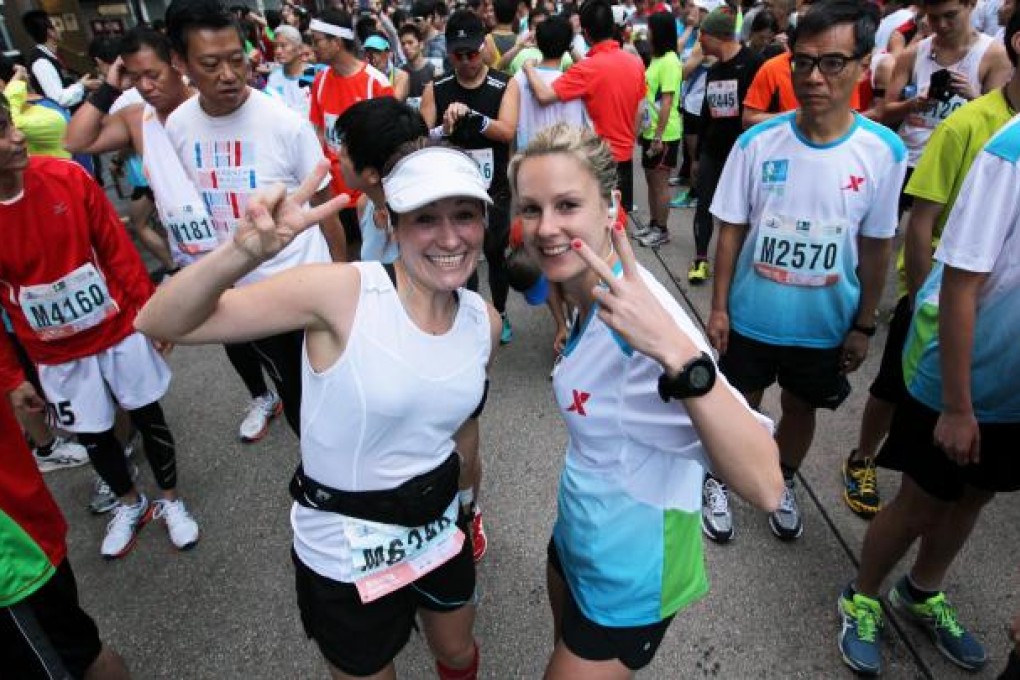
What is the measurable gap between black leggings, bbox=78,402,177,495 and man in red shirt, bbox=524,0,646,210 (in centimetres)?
318

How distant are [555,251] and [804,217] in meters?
1.33

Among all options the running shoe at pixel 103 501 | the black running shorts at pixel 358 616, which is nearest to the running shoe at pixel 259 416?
the running shoe at pixel 103 501

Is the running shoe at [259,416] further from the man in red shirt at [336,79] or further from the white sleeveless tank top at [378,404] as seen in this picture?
the white sleeveless tank top at [378,404]

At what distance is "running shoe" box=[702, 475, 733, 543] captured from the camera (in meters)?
2.79

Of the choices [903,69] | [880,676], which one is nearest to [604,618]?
[880,676]

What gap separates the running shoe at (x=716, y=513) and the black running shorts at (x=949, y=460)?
89cm

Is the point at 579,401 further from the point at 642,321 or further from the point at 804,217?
the point at 804,217

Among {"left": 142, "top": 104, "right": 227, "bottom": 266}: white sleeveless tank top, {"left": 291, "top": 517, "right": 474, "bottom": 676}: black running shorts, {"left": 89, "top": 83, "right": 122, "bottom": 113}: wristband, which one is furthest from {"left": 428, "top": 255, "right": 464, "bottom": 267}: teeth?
{"left": 89, "top": 83, "right": 122, "bottom": 113}: wristband

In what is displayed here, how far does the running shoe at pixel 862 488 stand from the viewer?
9.46 feet

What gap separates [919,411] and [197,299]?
2120 mm

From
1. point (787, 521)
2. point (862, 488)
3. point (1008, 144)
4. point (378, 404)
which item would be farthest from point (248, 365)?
point (1008, 144)

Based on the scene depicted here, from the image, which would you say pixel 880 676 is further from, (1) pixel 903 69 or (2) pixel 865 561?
(1) pixel 903 69

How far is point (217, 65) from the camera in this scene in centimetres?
263

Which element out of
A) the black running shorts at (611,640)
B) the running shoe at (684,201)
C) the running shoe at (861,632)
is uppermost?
the black running shorts at (611,640)
